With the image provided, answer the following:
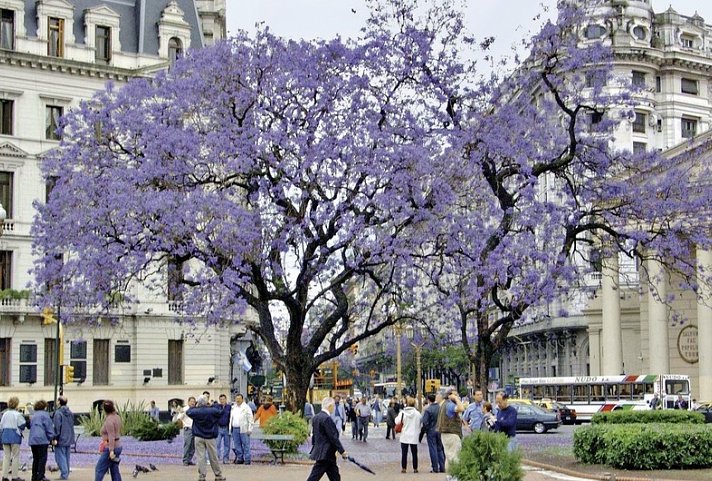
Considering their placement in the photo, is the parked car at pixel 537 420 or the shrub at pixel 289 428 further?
the parked car at pixel 537 420

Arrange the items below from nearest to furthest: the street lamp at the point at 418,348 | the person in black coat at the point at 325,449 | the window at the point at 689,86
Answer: the person in black coat at the point at 325,449 < the street lamp at the point at 418,348 < the window at the point at 689,86

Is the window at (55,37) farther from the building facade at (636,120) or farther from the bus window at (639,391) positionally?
the bus window at (639,391)

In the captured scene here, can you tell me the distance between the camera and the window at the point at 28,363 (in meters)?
56.3

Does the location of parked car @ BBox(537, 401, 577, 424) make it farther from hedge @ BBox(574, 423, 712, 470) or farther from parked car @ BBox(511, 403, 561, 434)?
hedge @ BBox(574, 423, 712, 470)

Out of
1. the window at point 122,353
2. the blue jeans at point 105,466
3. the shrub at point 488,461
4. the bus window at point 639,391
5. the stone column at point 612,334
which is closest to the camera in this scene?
the shrub at point 488,461

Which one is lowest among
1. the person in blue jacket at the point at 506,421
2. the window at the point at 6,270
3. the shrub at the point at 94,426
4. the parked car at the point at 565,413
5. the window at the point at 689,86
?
the parked car at the point at 565,413

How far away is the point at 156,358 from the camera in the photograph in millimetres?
60062

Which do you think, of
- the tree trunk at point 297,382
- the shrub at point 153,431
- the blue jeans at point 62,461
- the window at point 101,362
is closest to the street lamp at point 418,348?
the tree trunk at point 297,382

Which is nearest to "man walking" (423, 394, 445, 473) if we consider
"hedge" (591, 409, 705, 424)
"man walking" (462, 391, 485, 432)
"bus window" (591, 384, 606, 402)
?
"man walking" (462, 391, 485, 432)

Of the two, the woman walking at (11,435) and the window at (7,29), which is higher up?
Answer: the window at (7,29)

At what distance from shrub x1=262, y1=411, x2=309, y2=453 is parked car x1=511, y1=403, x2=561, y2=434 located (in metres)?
18.5

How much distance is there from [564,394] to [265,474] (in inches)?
1428

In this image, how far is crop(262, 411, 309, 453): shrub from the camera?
2933 centimetres

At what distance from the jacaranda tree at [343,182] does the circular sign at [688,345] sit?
25.5 meters
